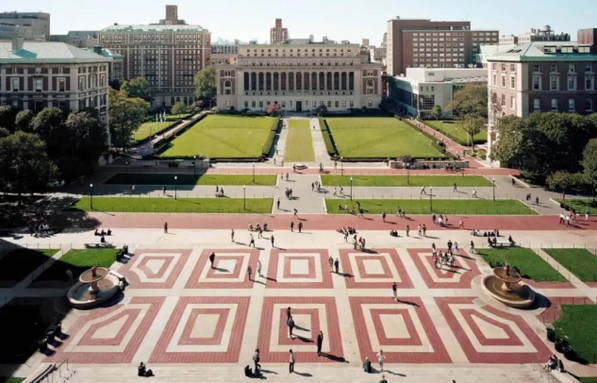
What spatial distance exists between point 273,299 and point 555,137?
58.7m

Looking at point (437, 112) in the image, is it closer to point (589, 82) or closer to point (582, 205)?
point (589, 82)

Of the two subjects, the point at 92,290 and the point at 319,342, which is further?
the point at 92,290

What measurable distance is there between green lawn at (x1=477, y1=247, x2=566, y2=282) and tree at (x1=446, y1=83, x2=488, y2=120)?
8239 centimetres

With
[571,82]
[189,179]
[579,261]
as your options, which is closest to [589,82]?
[571,82]

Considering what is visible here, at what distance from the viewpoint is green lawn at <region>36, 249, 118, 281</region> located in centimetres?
5294

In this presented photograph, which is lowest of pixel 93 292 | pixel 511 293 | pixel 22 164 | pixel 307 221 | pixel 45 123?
pixel 511 293

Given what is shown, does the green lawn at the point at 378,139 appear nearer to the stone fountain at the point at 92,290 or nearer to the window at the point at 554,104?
the window at the point at 554,104

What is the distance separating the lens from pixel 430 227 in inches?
2721

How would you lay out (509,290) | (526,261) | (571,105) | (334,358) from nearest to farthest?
(334,358), (509,290), (526,261), (571,105)

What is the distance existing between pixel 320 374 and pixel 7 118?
7620 cm

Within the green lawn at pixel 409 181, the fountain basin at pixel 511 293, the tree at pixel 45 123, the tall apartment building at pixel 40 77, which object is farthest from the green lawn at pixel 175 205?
the fountain basin at pixel 511 293

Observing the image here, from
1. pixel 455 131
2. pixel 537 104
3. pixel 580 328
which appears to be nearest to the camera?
pixel 580 328

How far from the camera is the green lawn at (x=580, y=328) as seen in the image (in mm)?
39625

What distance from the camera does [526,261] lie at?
5712 cm
